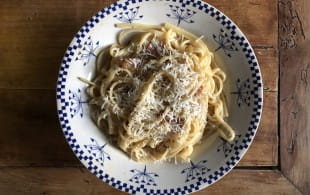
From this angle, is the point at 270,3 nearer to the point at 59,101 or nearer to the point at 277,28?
the point at 277,28

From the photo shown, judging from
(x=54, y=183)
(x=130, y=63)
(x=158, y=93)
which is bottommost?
(x=54, y=183)

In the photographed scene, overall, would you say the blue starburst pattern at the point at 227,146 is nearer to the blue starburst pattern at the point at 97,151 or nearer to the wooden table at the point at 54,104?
the wooden table at the point at 54,104

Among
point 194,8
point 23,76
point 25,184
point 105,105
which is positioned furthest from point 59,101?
point 194,8

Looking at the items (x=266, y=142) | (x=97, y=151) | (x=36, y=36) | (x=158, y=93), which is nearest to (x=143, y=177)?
(x=97, y=151)

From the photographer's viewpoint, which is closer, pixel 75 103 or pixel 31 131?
pixel 75 103

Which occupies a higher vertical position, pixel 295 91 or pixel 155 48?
pixel 155 48

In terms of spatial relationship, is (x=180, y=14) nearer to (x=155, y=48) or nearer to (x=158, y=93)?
(x=155, y=48)

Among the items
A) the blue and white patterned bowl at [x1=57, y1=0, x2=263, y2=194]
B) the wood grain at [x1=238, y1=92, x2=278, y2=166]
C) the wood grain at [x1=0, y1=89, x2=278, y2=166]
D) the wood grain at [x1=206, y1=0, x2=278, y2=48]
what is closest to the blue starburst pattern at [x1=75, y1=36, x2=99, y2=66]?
the blue and white patterned bowl at [x1=57, y1=0, x2=263, y2=194]
